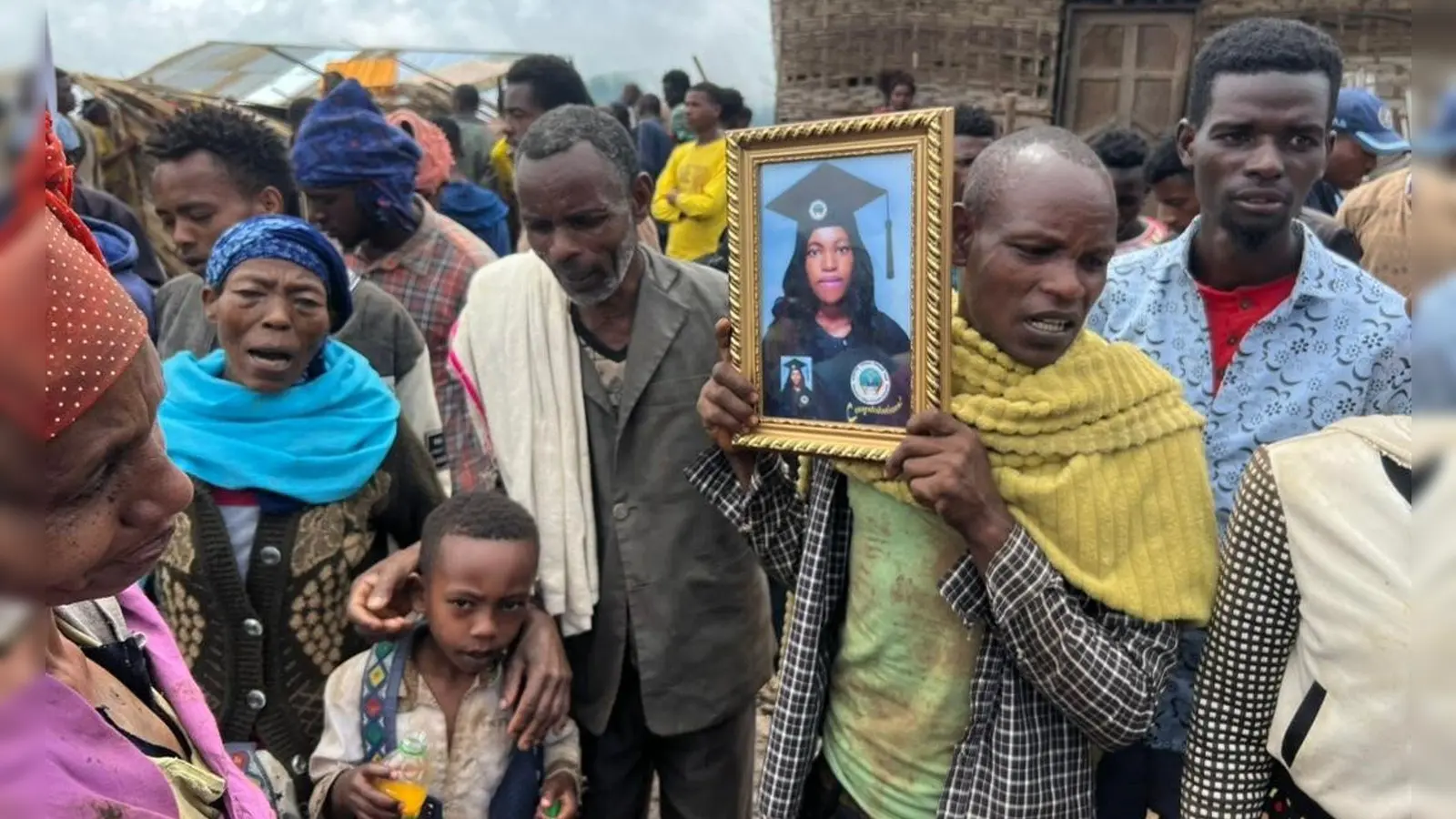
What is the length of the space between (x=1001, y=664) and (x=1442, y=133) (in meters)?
1.66

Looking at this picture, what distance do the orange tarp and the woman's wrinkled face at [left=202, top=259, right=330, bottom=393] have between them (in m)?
13.9

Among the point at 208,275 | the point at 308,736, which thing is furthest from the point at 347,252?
the point at 308,736

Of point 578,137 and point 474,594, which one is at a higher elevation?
point 578,137

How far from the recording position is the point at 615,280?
250 centimetres

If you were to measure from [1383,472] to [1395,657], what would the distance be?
0.83ft

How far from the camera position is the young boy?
229cm

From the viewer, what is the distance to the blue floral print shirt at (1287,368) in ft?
6.74

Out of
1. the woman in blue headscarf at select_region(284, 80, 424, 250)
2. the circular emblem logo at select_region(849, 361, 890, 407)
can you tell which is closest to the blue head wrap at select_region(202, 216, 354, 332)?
the circular emblem logo at select_region(849, 361, 890, 407)

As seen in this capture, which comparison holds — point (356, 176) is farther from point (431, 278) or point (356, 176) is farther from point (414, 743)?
point (414, 743)

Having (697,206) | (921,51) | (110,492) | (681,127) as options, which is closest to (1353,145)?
(697,206)

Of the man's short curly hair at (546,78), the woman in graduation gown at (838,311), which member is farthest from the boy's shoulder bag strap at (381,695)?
the man's short curly hair at (546,78)

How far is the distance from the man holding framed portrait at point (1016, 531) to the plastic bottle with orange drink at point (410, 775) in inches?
32.7

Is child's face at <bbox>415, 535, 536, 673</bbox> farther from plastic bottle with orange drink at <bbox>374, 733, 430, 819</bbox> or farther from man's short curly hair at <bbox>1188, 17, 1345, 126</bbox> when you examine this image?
man's short curly hair at <bbox>1188, 17, 1345, 126</bbox>

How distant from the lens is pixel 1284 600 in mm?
1581
